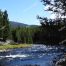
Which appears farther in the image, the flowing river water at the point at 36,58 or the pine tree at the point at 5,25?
the pine tree at the point at 5,25

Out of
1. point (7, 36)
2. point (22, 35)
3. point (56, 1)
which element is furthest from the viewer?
point (22, 35)

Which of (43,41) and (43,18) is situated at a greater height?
(43,18)

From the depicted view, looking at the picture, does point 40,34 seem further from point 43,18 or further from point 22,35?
point 22,35

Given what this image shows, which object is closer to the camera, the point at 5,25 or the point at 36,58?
the point at 36,58

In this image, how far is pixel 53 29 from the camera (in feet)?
40.2

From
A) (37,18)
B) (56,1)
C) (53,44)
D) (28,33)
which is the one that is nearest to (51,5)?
(56,1)

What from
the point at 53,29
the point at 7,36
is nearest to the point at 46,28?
the point at 53,29

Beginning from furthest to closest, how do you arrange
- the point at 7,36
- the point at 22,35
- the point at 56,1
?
the point at 22,35
the point at 7,36
the point at 56,1

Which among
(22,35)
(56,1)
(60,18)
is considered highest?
(56,1)

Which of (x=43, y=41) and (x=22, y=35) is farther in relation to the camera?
(x=22, y=35)

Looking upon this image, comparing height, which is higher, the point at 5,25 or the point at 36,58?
the point at 5,25

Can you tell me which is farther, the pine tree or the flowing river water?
the pine tree

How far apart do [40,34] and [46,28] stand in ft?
1.34

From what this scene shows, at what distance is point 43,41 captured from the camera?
Answer: 12.5 meters
